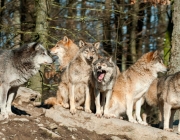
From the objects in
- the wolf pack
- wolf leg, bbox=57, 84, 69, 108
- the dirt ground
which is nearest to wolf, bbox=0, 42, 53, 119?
the wolf pack

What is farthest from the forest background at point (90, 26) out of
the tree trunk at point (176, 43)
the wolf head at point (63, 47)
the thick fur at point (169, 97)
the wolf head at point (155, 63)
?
the thick fur at point (169, 97)

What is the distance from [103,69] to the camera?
9922 mm

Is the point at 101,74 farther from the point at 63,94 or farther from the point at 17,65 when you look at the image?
the point at 17,65

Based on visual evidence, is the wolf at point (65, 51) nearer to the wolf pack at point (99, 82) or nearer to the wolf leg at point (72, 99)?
the wolf pack at point (99, 82)

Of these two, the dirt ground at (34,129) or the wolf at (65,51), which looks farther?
the wolf at (65,51)

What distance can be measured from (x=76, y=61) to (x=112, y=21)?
8.56m

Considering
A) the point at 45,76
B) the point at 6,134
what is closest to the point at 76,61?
the point at 6,134

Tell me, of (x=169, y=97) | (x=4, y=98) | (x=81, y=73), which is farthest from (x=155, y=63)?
(x=4, y=98)

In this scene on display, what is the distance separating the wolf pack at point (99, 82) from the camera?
9414mm

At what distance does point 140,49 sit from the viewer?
20547 millimetres

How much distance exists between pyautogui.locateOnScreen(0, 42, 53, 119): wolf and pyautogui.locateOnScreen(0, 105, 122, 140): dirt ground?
0.40 metres

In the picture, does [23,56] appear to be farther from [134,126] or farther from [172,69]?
[172,69]

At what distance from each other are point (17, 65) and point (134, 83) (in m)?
3.12

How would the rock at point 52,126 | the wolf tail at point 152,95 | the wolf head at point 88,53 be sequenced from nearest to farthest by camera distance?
the rock at point 52,126, the wolf head at point 88,53, the wolf tail at point 152,95
